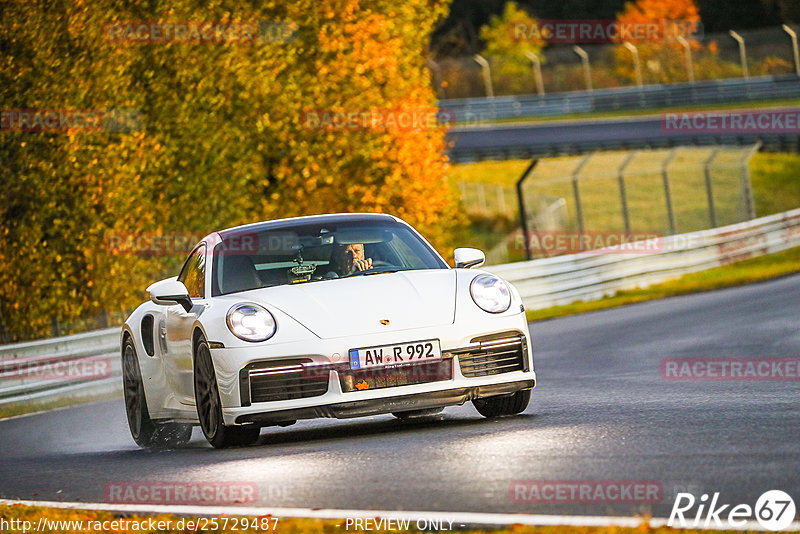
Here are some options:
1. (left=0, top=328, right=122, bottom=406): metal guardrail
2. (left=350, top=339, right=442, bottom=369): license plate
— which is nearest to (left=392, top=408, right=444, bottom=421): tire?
(left=350, top=339, right=442, bottom=369): license plate

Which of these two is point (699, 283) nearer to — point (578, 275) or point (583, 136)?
point (578, 275)

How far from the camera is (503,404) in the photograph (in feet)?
29.4

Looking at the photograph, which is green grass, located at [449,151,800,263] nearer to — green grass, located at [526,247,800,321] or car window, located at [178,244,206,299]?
green grass, located at [526,247,800,321]

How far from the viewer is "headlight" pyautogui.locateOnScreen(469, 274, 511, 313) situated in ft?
28.0

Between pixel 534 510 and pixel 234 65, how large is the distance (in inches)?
750

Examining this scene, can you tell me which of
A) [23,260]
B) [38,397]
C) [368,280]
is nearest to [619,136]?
[23,260]

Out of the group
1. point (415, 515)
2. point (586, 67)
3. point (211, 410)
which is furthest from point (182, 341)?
point (586, 67)

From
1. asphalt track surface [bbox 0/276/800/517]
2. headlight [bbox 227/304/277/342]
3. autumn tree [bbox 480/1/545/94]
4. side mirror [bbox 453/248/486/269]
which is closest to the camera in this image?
asphalt track surface [bbox 0/276/800/517]

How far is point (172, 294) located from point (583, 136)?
44641 millimetres

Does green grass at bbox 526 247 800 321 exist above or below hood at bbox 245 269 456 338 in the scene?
below

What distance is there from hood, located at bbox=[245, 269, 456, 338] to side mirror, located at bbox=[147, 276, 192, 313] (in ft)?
1.75

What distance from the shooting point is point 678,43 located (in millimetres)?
56312

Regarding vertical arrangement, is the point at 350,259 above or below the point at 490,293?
above

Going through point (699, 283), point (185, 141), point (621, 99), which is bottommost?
point (621, 99)
